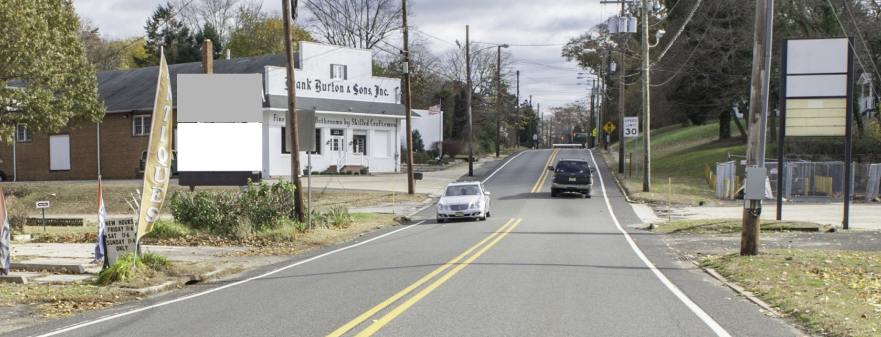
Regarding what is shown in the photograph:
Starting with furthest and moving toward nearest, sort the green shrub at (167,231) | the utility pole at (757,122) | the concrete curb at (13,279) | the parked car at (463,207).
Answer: the parked car at (463,207) < the green shrub at (167,231) < the utility pole at (757,122) < the concrete curb at (13,279)

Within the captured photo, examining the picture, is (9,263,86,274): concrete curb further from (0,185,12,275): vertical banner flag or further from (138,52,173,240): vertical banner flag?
(138,52,173,240): vertical banner flag

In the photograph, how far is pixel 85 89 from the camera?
3409cm

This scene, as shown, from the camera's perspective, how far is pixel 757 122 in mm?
14875

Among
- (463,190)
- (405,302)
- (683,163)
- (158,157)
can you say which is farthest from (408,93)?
(405,302)

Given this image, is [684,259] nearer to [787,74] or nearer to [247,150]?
[787,74]

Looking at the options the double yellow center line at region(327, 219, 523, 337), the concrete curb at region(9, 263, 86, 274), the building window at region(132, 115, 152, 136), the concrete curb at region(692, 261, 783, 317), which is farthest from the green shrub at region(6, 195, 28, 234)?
the building window at region(132, 115, 152, 136)

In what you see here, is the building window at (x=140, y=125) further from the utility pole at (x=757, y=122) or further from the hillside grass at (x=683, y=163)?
the utility pole at (x=757, y=122)

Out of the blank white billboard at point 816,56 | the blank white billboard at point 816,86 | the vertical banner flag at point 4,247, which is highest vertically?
the blank white billboard at point 816,56

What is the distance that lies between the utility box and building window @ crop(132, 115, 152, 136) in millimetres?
39100

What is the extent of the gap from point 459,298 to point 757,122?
7.84 meters

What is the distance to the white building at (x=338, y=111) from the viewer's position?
1805 inches

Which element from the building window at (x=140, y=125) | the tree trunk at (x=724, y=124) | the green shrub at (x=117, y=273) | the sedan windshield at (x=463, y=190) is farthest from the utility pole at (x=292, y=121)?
the tree trunk at (x=724, y=124)

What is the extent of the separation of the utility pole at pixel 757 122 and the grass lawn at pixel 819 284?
0.41m

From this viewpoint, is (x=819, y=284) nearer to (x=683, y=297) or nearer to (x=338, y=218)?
(x=683, y=297)
